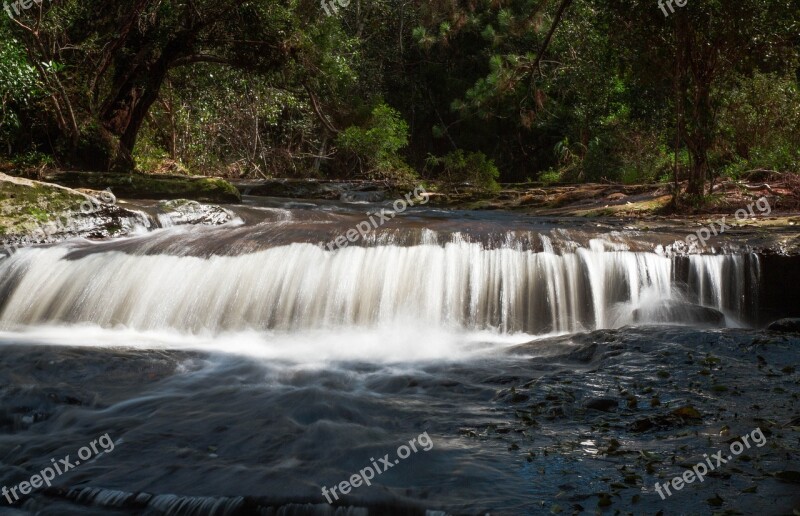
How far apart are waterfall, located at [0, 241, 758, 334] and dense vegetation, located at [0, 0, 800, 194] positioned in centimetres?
280

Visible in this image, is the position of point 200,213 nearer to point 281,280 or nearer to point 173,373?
point 281,280

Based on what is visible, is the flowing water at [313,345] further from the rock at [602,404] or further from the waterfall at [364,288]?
the rock at [602,404]

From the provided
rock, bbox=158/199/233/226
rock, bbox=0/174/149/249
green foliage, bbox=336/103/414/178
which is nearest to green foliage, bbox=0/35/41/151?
rock, bbox=0/174/149/249

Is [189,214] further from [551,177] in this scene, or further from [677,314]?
[551,177]

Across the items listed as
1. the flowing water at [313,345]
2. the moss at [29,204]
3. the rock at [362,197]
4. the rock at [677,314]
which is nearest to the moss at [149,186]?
the flowing water at [313,345]

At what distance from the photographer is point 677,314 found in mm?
8305

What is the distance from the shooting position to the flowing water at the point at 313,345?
3855mm

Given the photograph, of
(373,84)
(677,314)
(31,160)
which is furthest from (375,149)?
(677,314)

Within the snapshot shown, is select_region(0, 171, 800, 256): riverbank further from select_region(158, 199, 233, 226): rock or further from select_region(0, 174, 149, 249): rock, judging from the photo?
select_region(158, 199, 233, 226): rock

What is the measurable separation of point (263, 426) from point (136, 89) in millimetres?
14385

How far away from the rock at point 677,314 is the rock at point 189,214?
6674mm

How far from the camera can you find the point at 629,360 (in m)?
6.11

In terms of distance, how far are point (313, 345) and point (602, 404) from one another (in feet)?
12.1

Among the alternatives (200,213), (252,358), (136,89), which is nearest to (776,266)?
(252,358)
